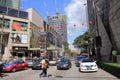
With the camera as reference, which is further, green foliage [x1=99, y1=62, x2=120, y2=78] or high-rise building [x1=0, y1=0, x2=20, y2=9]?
high-rise building [x1=0, y1=0, x2=20, y2=9]

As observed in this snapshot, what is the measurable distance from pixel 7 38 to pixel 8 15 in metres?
7.37

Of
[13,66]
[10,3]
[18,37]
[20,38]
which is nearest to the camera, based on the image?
[13,66]

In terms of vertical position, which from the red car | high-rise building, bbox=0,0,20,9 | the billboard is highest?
high-rise building, bbox=0,0,20,9

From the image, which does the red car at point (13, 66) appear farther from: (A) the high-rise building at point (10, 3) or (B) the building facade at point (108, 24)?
(A) the high-rise building at point (10, 3)

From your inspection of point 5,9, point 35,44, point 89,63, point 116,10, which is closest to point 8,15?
point 5,9

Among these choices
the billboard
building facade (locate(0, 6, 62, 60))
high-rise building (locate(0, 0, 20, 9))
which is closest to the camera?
building facade (locate(0, 6, 62, 60))

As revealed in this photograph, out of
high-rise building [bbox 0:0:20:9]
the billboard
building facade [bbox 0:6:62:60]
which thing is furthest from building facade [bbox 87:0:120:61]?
high-rise building [bbox 0:0:20:9]

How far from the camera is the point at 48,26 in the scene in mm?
102312

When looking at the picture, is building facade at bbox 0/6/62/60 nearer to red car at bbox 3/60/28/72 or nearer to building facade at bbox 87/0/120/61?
building facade at bbox 87/0/120/61

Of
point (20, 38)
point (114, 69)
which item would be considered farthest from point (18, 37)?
point (114, 69)

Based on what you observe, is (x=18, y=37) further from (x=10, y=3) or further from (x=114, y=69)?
(x=114, y=69)

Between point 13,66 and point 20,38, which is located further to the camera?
point 20,38

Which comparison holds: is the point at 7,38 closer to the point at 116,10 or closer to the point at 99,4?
the point at 99,4

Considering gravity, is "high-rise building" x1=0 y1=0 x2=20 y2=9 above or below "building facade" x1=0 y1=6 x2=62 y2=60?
above
